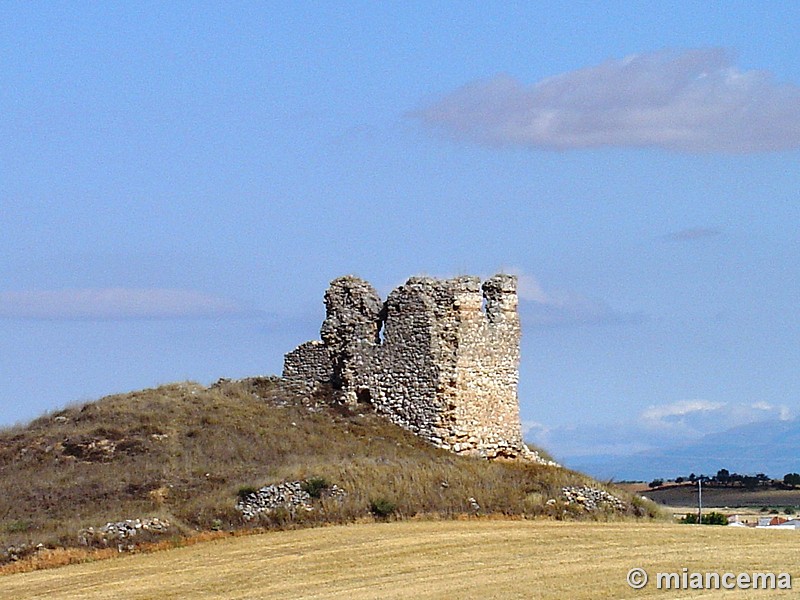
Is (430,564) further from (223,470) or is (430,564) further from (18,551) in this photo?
(223,470)

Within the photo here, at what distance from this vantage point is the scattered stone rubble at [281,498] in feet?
95.6

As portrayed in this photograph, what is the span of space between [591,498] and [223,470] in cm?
833

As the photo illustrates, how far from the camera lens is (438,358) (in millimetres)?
34594

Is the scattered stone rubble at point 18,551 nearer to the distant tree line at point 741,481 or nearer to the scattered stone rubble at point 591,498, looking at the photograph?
the scattered stone rubble at point 591,498

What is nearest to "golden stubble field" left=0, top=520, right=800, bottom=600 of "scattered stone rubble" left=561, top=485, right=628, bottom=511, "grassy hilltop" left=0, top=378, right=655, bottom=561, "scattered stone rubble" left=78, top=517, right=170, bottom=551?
"scattered stone rubble" left=78, top=517, right=170, bottom=551

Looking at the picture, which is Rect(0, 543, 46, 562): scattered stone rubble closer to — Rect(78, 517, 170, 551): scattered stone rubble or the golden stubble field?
Rect(78, 517, 170, 551): scattered stone rubble

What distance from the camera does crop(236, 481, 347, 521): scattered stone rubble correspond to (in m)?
29.1

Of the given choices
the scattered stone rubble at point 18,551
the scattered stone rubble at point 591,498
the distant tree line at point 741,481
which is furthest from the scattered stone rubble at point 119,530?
the distant tree line at point 741,481

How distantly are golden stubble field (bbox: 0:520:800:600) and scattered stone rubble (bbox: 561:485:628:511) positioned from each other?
8.43ft

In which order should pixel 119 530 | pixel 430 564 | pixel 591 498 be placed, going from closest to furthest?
1. pixel 430 564
2. pixel 119 530
3. pixel 591 498

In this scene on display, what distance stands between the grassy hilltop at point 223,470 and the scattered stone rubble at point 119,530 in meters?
0.18

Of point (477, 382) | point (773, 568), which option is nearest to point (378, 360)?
point (477, 382)

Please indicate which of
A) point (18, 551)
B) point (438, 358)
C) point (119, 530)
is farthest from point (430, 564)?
point (438, 358)

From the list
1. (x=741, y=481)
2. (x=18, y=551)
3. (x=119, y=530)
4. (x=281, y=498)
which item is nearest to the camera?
(x=18, y=551)
